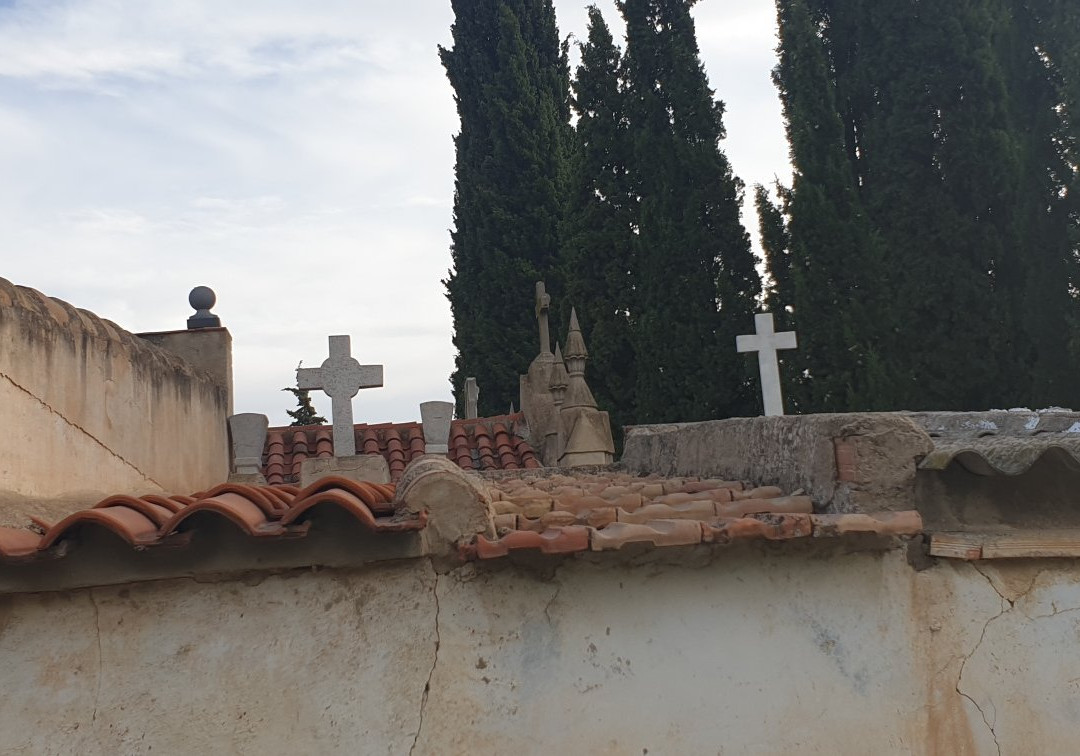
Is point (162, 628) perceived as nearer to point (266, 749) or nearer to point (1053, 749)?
point (266, 749)

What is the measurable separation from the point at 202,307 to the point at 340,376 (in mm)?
1929

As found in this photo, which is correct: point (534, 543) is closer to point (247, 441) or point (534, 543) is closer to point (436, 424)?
point (436, 424)

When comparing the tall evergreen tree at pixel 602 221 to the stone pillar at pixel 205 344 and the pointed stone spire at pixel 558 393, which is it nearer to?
the pointed stone spire at pixel 558 393

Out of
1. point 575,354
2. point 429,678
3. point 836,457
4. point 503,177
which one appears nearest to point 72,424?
point 429,678

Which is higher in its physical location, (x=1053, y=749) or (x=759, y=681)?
(x=759, y=681)

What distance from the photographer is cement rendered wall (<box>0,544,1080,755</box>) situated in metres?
3.29

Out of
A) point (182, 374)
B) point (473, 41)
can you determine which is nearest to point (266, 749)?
point (182, 374)

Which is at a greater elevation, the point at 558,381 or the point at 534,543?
the point at 558,381

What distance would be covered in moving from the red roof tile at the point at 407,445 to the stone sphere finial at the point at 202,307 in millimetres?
1493

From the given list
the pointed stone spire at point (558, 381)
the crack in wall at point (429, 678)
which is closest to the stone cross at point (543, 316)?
the pointed stone spire at point (558, 381)

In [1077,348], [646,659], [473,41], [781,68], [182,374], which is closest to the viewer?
[646,659]

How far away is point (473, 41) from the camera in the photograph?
23922 mm

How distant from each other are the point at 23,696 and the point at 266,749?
81cm

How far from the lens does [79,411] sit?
577cm
